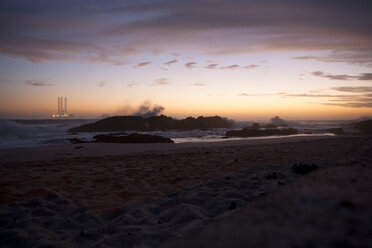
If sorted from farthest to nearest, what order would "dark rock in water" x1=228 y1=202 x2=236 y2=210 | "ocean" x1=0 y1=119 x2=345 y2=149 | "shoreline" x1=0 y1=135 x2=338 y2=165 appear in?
1. "ocean" x1=0 y1=119 x2=345 y2=149
2. "shoreline" x1=0 y1=135 x2=338 y2=165
3. "dark rock in water" x1=228 y1=202 x2=236 y2=210

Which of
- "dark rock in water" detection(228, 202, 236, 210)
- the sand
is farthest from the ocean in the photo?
"dark rock in water" detection(228, 202, 236, 210)

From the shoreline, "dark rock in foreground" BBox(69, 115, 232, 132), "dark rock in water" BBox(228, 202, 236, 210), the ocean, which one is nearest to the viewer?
"dark rock in water" BBox(228, 202, 236, 210)

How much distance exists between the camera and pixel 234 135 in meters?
19.3

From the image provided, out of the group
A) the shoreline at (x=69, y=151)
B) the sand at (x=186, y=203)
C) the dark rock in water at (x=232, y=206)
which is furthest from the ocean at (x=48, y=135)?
the dark rock in water at (x=232, y=206)

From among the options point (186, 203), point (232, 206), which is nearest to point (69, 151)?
point (186, 203)

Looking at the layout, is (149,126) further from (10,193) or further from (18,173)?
(10,193)

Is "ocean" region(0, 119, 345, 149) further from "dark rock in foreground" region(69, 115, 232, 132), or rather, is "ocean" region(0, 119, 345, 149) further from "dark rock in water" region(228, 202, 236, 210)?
"dark rock in water" region(228, 202, 236, 210)

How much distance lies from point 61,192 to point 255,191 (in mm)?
2995

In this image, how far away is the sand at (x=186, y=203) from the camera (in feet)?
2.26


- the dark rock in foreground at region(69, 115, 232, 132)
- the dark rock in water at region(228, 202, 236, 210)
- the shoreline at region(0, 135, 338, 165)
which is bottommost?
the shoreline at region(0, 135, 338, 165)

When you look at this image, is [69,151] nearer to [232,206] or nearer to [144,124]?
[232,206]

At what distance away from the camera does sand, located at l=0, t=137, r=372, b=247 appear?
0.69m

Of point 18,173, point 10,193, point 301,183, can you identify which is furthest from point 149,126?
point 301,183

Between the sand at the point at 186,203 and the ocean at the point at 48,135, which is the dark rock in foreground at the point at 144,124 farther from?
the sand at the point at 186,203
